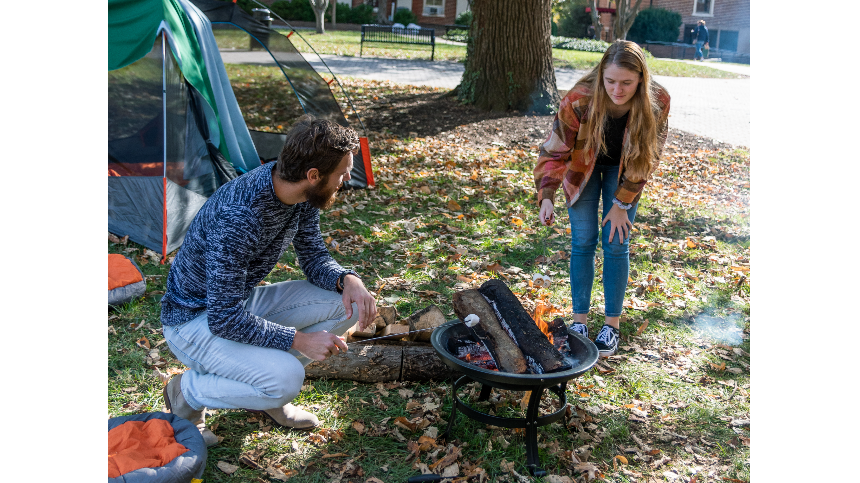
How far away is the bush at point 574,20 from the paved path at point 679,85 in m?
14.9

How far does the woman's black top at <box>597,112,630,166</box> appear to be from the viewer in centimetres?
339

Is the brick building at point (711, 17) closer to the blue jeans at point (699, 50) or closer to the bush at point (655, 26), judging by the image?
the bush at point (655, 26)

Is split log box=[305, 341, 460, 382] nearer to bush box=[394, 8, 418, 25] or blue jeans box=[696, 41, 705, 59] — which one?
blue jeans box=[696, 41, 705, 59]

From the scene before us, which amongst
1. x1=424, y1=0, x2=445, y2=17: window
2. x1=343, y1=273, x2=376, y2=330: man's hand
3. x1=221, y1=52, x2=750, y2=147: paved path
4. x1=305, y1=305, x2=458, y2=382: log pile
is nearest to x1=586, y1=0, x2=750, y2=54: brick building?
x1=424, y1=0, x2=445, y2=17: window

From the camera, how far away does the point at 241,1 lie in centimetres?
2341

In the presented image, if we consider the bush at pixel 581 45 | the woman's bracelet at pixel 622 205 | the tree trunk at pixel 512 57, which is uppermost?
the bush at pixel 581 45

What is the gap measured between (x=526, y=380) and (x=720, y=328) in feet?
7.44

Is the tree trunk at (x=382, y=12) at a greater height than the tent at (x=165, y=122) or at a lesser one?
greater

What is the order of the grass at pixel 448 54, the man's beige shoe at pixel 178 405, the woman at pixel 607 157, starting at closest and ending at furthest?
the man's beige shoe at pixel 178 405 < the woman at pixel 607 157 < the grass at pixel 448 54

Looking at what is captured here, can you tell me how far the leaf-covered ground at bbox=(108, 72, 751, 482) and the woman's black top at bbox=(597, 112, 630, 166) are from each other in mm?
1154

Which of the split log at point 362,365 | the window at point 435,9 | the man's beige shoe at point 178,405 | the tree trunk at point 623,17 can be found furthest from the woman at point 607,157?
the window at point 435,9

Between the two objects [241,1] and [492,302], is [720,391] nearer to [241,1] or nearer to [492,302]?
[492,302]

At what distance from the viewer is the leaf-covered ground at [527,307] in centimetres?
280
